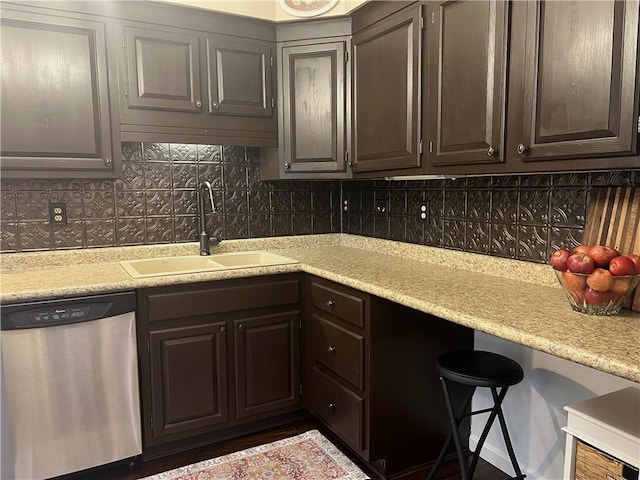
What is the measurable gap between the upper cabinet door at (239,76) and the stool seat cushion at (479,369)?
65.0 inches

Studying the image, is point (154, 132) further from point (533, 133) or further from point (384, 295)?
point (533, 133)

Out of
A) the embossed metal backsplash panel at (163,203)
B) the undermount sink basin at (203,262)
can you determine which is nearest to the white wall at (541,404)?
the undermount sink basin at (203,262)

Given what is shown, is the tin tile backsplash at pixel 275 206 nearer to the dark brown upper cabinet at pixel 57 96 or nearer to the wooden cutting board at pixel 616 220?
the wooden cutting board at pixel 616 220

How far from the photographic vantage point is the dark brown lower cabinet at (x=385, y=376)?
200 centimetres

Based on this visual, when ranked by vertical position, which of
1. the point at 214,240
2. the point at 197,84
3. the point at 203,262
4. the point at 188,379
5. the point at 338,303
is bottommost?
the point at 188,379

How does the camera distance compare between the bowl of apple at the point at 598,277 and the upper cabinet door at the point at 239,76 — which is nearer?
the bowl of apple at the point at 598,277

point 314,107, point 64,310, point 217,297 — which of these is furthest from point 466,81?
point 64,310

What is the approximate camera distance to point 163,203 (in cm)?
266

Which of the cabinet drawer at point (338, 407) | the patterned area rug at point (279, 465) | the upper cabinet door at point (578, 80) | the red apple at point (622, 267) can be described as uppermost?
the upper cabinet door at point (578, 80)

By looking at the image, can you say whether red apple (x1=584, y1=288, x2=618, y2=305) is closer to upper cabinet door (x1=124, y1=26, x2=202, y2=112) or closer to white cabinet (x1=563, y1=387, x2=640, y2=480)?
white cabinet (x1=563, y1=387, x2=640, y2=480)

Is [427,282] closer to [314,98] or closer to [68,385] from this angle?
[314,98]

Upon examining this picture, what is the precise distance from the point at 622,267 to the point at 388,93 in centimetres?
128

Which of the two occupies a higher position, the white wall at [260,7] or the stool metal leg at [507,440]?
the white wall at [260,7]

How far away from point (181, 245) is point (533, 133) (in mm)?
1970
